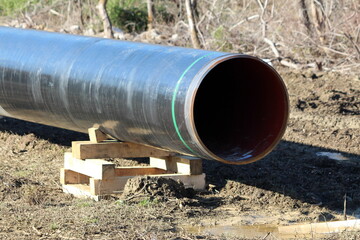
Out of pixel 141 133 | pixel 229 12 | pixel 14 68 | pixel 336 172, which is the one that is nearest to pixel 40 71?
pixel 14 68

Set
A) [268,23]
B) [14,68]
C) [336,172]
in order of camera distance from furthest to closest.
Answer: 1. [268,23]
2. [336,172]
3. [14,68]

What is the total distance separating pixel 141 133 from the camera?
18.6 ft

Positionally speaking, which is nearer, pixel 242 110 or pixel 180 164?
pixel 242 110

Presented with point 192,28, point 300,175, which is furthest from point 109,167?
point 192,28

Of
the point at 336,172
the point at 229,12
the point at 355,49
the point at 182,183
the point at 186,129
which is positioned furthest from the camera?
the point at 229,12

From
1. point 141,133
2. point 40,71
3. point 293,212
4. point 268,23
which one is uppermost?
point 268,23

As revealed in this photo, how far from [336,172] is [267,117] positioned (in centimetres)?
178

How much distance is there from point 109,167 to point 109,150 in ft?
1.03

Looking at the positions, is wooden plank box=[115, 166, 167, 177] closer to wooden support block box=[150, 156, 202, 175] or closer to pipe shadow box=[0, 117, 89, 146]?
wooden support block box=[150, 156, 202, 175]

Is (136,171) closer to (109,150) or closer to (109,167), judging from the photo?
(109,150)

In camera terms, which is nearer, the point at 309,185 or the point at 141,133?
the point at 141,133

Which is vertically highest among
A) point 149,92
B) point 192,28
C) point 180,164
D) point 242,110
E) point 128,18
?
point 128,18

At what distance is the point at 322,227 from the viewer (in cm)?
505

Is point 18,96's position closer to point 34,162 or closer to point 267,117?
point 34,162
